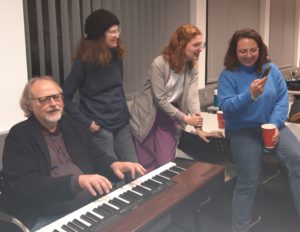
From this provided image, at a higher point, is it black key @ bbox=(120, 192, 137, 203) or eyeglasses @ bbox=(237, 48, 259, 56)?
eyeglasses @ bbox=(237, 48, 259, 56)

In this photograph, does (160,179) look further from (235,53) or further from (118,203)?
(235,53)

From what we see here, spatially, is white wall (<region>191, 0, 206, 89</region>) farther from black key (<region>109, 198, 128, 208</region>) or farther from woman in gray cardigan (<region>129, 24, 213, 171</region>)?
black key (<region>109, 198, 128, 208</region>)

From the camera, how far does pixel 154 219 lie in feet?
4.21

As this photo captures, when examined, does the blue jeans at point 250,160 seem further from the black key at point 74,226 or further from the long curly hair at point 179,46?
the black key at point 74,226

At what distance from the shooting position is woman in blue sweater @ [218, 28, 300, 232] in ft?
7.23

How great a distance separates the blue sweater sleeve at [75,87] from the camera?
87.4 inches

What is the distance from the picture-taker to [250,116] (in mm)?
2205

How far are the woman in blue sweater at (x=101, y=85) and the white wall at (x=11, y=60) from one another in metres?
0.29

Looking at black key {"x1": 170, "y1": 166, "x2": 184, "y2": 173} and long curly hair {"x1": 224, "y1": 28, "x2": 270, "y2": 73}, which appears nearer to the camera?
black key {"x1": 170, "y1": 166, "x2": 184, "y2": 173}

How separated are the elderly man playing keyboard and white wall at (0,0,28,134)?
0.56 m

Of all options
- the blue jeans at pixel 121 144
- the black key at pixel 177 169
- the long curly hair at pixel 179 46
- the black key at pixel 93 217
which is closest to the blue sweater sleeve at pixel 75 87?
the blue jeans at pixel 121 144

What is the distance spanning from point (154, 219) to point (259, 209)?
1.74 metres

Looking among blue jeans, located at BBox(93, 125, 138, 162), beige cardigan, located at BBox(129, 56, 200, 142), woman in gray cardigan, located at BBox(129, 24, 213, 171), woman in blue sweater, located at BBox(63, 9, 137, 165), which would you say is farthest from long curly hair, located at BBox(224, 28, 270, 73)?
blue jeans, located at BBox(93, 125, 138, 162)

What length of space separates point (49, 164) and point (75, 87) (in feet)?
2.27
